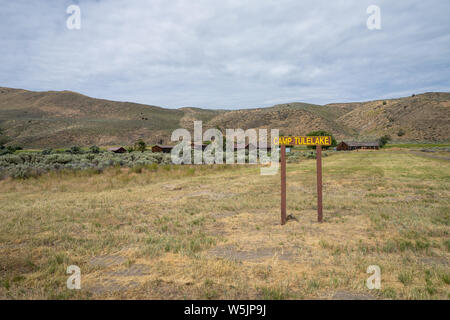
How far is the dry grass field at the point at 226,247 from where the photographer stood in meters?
4.65

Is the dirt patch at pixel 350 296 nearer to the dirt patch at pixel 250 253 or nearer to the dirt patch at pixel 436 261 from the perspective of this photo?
the dirt patch at pixel 250 253

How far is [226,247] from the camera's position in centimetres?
679

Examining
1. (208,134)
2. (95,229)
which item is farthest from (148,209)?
(208,134)

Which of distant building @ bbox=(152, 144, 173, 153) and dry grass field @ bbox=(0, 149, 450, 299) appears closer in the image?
dry grass field @ bbox=(0, 149, 450, 299)

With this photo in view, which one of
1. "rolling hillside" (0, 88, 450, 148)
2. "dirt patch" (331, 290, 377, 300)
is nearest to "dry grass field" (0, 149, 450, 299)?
"dirt patch" (331, 290, 377, 300)

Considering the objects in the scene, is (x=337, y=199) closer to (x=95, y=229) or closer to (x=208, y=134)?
(x=95, y=229)

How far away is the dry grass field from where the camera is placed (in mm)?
4648

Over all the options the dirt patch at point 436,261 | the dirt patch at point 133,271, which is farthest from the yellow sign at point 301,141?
the dirt patch at point 133,271

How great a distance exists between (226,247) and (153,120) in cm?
11335

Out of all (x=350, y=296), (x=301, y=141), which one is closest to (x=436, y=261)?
(x=350, y=296)

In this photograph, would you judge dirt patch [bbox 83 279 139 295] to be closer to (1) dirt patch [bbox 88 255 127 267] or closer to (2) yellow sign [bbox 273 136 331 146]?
(1) dirt patch [bbox 88 255 127 267]

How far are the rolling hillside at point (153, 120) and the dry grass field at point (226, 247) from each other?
80.0 meters

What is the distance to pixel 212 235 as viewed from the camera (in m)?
7.75

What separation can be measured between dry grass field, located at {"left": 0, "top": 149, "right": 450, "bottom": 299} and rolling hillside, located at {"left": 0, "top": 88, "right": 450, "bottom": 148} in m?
80.0
